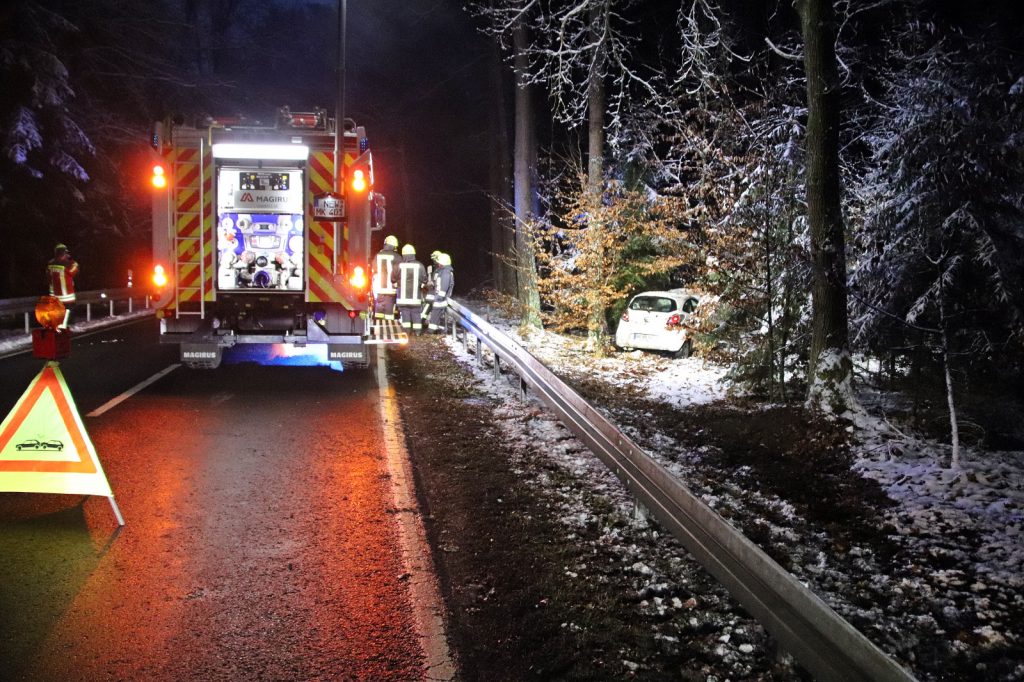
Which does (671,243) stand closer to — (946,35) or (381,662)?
(946,35)

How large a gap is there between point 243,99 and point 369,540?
93.9ft

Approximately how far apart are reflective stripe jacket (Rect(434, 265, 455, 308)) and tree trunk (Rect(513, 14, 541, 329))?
6.56 ft

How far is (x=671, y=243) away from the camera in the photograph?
45.2ft

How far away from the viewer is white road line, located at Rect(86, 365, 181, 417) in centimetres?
915

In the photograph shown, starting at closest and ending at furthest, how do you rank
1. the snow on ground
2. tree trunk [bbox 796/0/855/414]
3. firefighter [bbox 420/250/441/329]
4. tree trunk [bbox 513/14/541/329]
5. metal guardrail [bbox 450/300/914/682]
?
metal guardrail [bbox 450/300/914/682] < tree trunk [bbox 796/0/855/414] < the snow on ground < firefighter [bbox 420/250/441/329] < tree trunk [bbox 513/14/541/329]

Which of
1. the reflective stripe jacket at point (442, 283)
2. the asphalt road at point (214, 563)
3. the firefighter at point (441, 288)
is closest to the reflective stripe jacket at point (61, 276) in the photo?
the firefighter at point (441, 288)

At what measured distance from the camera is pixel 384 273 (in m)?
17.1

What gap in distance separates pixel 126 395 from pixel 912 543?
9.07 metres

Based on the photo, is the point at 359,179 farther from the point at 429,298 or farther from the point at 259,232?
the point at 429,298

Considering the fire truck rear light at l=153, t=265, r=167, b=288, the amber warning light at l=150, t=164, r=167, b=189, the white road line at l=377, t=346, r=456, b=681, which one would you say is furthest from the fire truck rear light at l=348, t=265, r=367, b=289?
the white road line at l=377, t=346, r=456, b=681

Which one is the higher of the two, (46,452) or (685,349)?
(685,349)

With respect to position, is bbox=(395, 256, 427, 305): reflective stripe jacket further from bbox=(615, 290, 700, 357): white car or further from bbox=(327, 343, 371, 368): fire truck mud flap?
bbox=(327, 343, 371, 368): fire truck mud flap

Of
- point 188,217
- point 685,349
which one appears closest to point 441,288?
point 685,349

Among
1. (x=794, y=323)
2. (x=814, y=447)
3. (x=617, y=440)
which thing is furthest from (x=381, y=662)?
(x=794, y=323)
